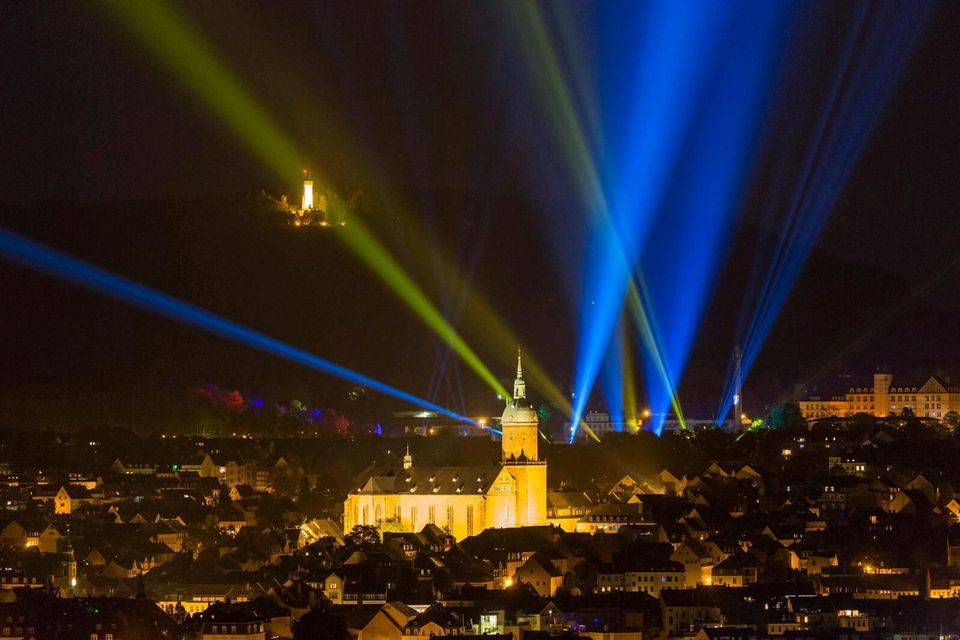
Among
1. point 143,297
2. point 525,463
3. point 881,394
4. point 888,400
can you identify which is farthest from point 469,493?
point 143,297

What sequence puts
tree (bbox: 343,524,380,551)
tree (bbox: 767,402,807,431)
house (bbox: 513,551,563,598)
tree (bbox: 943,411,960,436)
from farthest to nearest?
tree (bbox: 767,402,807,431) → tree (bbox: 943,411,960,436) → tree (bbox: 343,524,380,551) → house (bbox: 513,551,563,598)

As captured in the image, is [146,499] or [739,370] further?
[739,370]

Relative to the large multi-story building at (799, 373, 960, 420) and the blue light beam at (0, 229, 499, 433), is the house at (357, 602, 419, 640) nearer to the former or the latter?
the large multi-story building at (799, 373, 960, 420)

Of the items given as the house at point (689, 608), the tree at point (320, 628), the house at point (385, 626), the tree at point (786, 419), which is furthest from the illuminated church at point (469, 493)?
the tree at point (320, 628)

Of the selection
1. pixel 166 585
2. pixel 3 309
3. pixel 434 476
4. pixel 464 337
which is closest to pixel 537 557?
pixel 166 585

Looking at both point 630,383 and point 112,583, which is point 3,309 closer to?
point 630,383

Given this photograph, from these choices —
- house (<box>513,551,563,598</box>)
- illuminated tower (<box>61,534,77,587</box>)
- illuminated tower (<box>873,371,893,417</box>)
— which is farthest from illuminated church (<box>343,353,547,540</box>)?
illuminated tower (<box>873,371,893,417</box>)

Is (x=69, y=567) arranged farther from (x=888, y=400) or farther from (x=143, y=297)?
(x=143, y=297)
